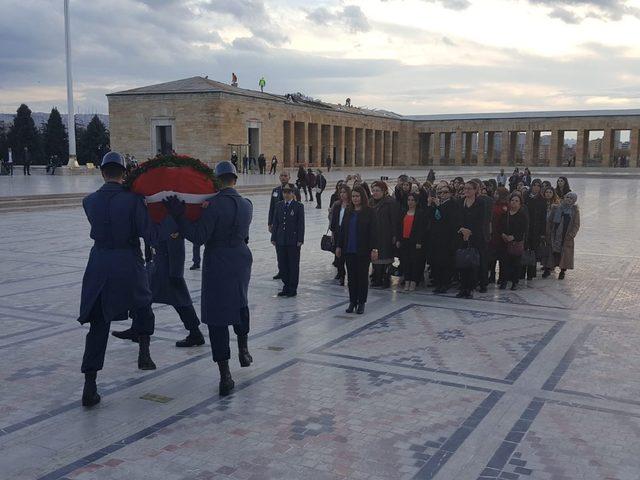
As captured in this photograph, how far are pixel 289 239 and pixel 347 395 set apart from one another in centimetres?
378

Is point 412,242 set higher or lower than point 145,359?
higher

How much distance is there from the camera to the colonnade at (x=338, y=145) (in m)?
49.8

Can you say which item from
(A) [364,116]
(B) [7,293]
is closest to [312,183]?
(B) [7,293]

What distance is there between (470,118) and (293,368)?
202ft

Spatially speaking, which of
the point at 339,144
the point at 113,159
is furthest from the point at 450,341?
the point at 339,144

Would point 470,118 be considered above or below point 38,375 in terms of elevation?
above

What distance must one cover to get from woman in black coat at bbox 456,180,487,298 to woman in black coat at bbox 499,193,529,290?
713 millimetres

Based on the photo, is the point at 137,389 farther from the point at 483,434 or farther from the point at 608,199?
the point at 608,199

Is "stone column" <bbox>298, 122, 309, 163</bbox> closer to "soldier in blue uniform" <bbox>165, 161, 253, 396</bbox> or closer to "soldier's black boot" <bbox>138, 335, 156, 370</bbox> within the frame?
"soldier's black boot" <bbox>138, 335, 156, 370</bbox>

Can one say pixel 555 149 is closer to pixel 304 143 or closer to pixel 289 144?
pixel 304 143

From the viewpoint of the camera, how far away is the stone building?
41125 mm

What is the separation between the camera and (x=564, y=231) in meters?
9.91

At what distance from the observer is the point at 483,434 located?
14.0 ft

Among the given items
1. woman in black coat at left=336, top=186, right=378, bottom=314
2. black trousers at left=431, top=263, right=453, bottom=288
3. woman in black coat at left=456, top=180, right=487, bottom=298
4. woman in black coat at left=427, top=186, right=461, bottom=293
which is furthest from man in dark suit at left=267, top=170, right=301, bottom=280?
woman in black coat at left=456, top=180, right=487, bottom=298
